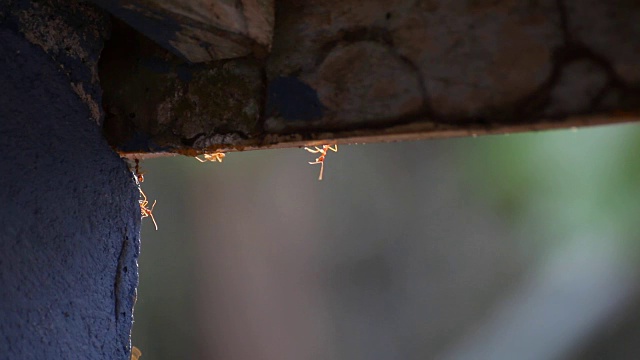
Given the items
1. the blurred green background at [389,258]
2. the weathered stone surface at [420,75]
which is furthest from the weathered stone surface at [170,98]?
the blurred green background at [389,258]

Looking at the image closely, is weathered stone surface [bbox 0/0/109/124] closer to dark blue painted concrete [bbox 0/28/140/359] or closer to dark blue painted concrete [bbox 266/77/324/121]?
dark blue painted concrete [bbox 0/28/140/359]

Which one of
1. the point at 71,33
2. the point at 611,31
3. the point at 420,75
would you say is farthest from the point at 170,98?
the point at 611,31

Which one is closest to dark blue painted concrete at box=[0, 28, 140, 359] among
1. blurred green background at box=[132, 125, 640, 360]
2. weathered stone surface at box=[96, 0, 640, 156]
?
weathered stone surface at box=[96, 0, 640, 156]

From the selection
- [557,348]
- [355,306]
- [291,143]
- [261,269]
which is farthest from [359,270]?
[291,143]

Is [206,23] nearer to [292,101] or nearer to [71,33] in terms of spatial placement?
[292,101]

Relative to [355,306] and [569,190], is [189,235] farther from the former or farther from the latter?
[569,190]

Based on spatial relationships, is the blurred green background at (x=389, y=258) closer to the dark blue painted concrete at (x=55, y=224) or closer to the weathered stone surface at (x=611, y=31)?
the dark blue painted concrete at (x=55, y=224)
